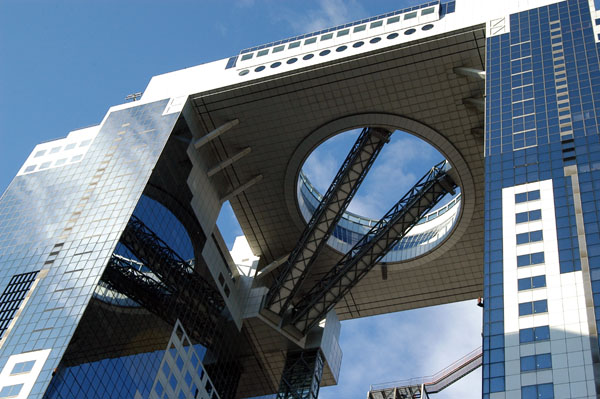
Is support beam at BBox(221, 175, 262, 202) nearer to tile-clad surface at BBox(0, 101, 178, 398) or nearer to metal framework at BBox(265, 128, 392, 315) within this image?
metal framework at BBox(265, 128, 392, 315)

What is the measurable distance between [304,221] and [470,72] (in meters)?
20.8

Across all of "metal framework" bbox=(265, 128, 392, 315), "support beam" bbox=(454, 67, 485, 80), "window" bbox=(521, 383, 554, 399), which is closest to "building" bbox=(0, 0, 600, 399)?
"window" bbox=(521, 383, 554, 399)

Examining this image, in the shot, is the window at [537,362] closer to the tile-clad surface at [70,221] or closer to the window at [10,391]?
the tile-clad surface at [70,221]

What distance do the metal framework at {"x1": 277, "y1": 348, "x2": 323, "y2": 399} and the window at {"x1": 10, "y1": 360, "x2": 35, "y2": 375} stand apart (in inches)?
1061

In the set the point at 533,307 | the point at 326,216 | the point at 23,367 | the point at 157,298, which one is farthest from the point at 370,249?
the point at 23,367

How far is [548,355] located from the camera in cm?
3834

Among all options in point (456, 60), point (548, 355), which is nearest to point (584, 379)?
point (548, 355)

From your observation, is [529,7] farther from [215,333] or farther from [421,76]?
[215,333]

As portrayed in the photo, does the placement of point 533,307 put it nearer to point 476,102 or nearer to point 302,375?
point 476,102

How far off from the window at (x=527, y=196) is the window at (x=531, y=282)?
5.88 m

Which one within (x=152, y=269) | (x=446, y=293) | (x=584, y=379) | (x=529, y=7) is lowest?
(x=584, y=379)

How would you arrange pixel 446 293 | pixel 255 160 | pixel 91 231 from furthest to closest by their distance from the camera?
pixel 446 293
pixel 255 160
pixel 91 231

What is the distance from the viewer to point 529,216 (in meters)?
45.7

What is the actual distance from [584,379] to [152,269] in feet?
102
